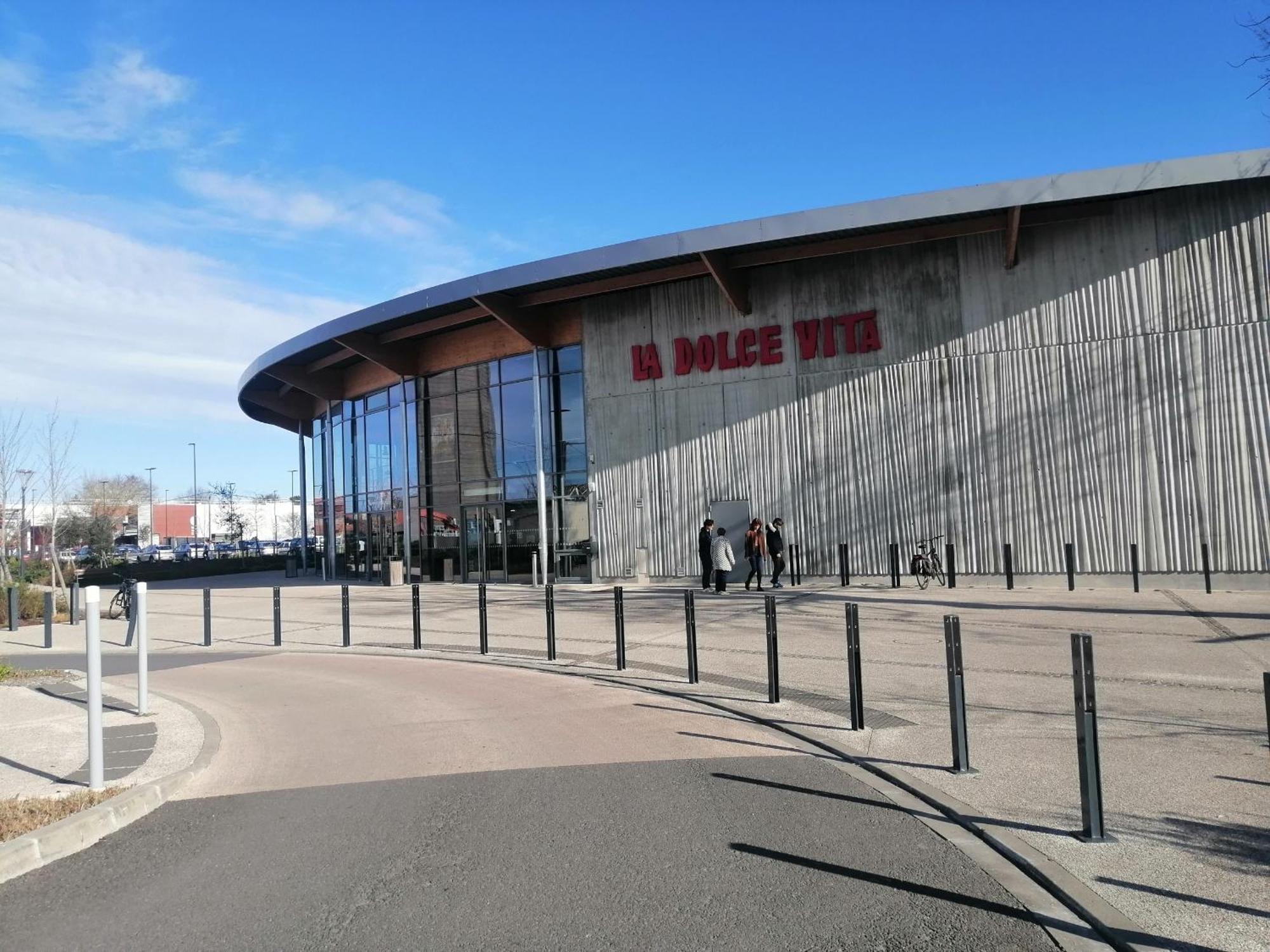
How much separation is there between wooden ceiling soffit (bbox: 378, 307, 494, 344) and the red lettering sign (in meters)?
5.22

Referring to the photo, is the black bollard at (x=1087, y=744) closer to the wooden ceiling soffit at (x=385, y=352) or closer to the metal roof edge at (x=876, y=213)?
the metal roof edge at (x=876, y=213)

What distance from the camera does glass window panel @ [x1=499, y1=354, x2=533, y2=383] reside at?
2914 centimetres

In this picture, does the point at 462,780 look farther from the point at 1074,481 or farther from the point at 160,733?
the point at 1074,481

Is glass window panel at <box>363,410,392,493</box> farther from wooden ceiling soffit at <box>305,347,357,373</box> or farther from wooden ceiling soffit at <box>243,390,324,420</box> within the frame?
wooden ceiling soffit at <box>243,390,324,420</box>

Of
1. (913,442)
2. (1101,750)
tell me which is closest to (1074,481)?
(913,442)

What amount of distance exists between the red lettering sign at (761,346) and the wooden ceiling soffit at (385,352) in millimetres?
9567

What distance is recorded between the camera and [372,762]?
7512mm

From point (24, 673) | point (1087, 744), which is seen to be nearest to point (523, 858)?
point (1087, 744)

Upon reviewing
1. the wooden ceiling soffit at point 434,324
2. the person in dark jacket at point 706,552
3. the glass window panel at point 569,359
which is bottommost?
the person in dark jacket at point 706,552

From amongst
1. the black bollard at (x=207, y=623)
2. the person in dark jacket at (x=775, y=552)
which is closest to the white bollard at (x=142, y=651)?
the black bollard at (x=207, y=623)

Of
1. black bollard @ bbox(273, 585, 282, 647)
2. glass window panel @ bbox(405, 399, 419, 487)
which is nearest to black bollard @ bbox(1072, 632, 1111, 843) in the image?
black bollard @ bbox(273, 585, 282, 647)

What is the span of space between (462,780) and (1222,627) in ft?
38.7

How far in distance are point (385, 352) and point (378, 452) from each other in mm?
4667

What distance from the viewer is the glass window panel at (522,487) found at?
2883cm
